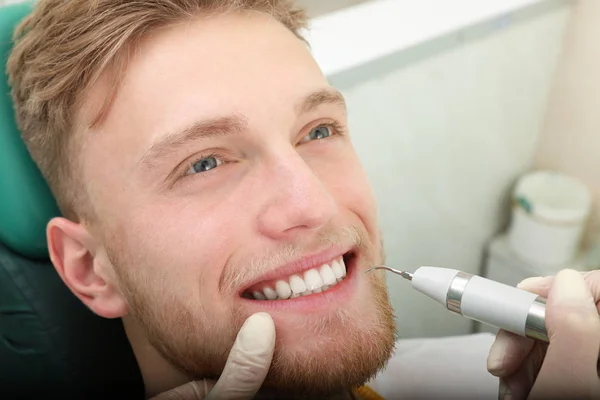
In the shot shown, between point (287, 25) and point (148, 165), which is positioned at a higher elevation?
point (287, 25)

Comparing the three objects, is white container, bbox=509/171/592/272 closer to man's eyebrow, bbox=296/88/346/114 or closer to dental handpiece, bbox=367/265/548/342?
man's eyebrow, bbox=296/88/346/114

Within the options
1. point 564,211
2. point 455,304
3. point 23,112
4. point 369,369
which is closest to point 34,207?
point 23,112

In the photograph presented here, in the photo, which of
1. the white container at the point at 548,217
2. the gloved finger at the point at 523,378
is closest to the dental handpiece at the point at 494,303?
the gloved finger at the point at 523,378

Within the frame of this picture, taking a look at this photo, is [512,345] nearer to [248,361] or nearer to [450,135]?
[248,361]

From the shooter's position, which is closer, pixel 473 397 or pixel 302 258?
pixel 302 258

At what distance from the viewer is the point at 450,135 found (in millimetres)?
1761

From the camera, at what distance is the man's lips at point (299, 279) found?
0.90 metres

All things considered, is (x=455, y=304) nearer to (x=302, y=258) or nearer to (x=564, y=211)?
(x=302, y=258)

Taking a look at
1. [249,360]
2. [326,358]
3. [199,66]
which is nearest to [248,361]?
[249,360]

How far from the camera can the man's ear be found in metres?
1.03

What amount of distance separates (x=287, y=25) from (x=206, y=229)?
0.44 meters

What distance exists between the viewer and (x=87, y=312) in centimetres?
117

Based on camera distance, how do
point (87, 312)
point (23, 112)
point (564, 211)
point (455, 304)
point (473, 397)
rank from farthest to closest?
point (564, 211), point (473, 397), point (87, 312), point (23, 112), point (455, 304)

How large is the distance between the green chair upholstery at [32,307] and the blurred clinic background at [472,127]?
511mm
